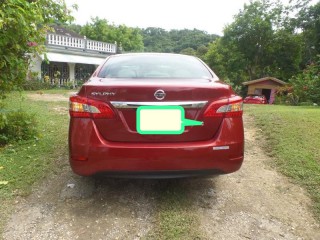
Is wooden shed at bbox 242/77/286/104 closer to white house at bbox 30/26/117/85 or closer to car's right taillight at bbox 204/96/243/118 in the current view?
white house at bbox 30/26/117/85

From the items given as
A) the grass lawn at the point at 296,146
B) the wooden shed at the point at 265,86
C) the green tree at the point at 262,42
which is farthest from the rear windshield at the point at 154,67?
the green tree at the point at 262,42

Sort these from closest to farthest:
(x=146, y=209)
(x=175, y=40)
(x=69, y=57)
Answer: (x=146, y=209), (x=69, y=57), (x=175, y=40)

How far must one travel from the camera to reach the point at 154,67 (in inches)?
117

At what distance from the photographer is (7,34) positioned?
338cm

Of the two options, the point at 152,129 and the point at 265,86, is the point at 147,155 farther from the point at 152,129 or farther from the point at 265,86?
the point at 265,86

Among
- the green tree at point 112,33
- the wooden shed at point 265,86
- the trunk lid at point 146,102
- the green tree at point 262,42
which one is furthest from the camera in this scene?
the green tree at point 112,33

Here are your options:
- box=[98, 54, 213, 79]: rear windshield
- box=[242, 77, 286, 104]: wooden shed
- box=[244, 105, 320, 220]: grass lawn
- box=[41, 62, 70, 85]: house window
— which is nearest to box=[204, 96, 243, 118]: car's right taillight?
box=[98, 54, 213, 79]: rear windshield

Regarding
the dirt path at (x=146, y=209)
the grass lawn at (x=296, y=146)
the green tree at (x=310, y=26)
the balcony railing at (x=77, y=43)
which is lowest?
the dirt path at (x=146, y=209)

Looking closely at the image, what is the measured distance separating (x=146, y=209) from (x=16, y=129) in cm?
277

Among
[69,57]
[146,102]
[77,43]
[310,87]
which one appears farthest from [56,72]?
[146,102]

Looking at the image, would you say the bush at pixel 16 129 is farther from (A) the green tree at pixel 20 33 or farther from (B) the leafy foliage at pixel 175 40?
(B) the leafy foliage at pixel 175 40

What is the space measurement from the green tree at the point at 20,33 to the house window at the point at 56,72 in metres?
15.4

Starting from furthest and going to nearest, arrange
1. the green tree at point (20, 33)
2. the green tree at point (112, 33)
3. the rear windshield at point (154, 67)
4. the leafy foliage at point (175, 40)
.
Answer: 1. the leafy foliage at point (175, 40)
2. the green tree at point (112, 33)
3. the green tree at point (20, 33)
4. the rear windshield at point (154, 67)

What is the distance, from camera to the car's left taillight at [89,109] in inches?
87.4
